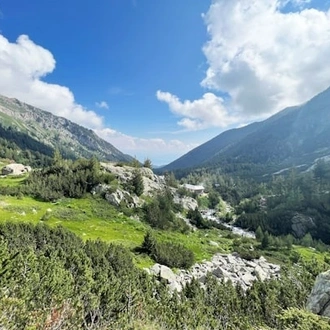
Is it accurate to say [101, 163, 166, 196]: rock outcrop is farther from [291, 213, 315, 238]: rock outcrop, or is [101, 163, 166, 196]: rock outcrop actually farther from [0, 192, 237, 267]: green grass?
[291, 213, 315, 238]: rock outcrop

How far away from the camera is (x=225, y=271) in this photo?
159ft

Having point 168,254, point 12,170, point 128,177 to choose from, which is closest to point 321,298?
point 168,254

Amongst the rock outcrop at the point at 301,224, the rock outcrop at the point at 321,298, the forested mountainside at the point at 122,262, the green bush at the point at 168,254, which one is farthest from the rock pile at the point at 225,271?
the rock outcrop at the point at 301,224

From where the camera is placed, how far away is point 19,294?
1902cm

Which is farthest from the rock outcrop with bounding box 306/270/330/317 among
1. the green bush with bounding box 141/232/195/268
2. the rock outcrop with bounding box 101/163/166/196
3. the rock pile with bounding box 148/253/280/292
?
the rock outcrop with bounding box 101/163/166/196

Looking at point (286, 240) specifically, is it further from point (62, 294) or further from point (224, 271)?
point (62, 294)

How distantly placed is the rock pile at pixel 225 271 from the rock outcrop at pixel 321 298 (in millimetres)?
14957

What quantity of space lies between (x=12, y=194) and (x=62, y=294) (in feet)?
171

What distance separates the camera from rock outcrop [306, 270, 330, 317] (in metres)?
24.8

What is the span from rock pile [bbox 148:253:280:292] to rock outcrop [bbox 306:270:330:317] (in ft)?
49.1

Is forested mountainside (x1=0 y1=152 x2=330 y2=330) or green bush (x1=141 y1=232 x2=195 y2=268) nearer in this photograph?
forested mountainside (x1=0 y1=152 x2=330 y2=330)

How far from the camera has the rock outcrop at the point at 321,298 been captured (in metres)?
24.8

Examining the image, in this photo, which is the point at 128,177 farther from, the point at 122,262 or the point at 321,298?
the point at 321,298

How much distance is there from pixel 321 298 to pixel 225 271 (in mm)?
24139
